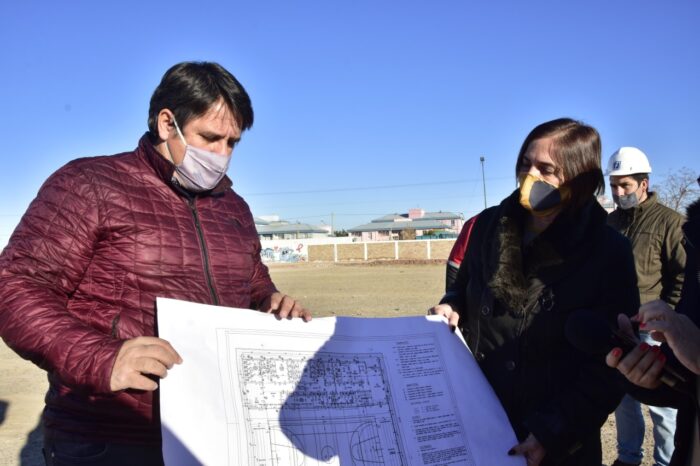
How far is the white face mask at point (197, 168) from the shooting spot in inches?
82.6

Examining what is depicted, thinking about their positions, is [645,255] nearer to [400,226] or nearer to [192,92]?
[192,92]

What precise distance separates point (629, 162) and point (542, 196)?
344 centimetres

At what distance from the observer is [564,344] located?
2143mm

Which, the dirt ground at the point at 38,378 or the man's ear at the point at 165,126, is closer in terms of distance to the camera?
the man's ear at the point at 165,126

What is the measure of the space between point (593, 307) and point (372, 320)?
824 mm

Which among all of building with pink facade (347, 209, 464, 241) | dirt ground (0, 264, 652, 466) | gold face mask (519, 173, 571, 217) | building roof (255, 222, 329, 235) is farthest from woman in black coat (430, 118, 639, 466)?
building roof (255, 222, 329, 235)

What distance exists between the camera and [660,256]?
4.91 meters

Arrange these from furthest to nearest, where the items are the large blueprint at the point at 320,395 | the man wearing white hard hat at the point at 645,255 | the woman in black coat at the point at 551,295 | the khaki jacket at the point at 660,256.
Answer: the khaki jacket at the point at 660,256 < the man wearing white hard hat at the point at 645,255 < the woman in black coat at the point at 551,295 < the large blueprint at the point at 320,395

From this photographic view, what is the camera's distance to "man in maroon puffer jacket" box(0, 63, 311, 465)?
1647 millimetres

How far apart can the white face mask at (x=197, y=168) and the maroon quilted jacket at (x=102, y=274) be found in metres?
0.05

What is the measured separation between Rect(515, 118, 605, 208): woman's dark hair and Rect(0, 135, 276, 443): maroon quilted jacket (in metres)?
1.34

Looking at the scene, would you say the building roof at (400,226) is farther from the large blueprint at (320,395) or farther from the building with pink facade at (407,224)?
the large blueprint at (320,395)

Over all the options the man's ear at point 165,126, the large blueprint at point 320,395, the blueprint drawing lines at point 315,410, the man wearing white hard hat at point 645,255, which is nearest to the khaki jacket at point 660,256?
the man wearing white hard hat at point 645,255

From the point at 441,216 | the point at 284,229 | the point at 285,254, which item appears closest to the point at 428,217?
the point at 441,216
